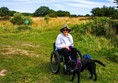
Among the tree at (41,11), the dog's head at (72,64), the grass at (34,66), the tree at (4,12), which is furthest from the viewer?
the tree at (41,11)

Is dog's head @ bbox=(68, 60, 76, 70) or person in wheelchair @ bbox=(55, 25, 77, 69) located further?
person in wheelchair @ bbox=(55, 25, 77, 69)

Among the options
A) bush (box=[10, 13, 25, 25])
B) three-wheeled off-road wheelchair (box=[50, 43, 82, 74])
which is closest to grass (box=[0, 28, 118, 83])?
three-wheeled off-road wheelchair (box=[50, 43, 82, 74])

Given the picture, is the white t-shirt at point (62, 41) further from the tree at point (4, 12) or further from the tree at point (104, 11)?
the tree at point (4, 12)

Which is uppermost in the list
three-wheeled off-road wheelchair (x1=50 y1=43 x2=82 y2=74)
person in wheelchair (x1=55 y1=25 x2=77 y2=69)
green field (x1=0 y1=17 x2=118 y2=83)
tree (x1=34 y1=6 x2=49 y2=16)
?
person in wheelchair (x1=55 y1=25 x2=77 y2=69)

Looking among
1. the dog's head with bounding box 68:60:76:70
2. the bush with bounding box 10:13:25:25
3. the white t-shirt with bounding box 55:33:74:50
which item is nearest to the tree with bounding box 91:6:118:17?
the bush with bounding box 10:13:25:25

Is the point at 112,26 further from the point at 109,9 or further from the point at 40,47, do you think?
the point at 109,9

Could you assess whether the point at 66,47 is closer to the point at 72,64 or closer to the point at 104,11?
the point at 72,64

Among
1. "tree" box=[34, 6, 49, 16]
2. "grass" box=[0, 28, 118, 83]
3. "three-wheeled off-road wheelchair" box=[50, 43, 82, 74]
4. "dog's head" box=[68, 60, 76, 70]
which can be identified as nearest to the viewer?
"dog's head" box=[68, 60, 76, 70]

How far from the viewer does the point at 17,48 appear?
1545cm

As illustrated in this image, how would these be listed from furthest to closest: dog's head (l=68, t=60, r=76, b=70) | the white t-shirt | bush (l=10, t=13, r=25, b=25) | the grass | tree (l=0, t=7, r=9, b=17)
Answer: tree (l=0, t=7, r=9, b=17), bush (l=10, t=13, r=25, b=25), the white t-shirt, the grass, dog's head (l=68, t=60, r=76, b=70)

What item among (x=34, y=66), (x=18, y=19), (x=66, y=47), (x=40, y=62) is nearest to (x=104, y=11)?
(x=18, y=19)

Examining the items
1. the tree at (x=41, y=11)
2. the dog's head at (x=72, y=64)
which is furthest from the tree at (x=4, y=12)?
the dog's head at (x=72, y=64)

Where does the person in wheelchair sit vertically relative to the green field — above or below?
above

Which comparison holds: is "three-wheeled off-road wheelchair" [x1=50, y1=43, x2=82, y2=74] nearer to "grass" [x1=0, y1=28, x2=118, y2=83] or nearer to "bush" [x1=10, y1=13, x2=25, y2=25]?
"grass" [x1=0, y1=28, x2=118, y2=83]
